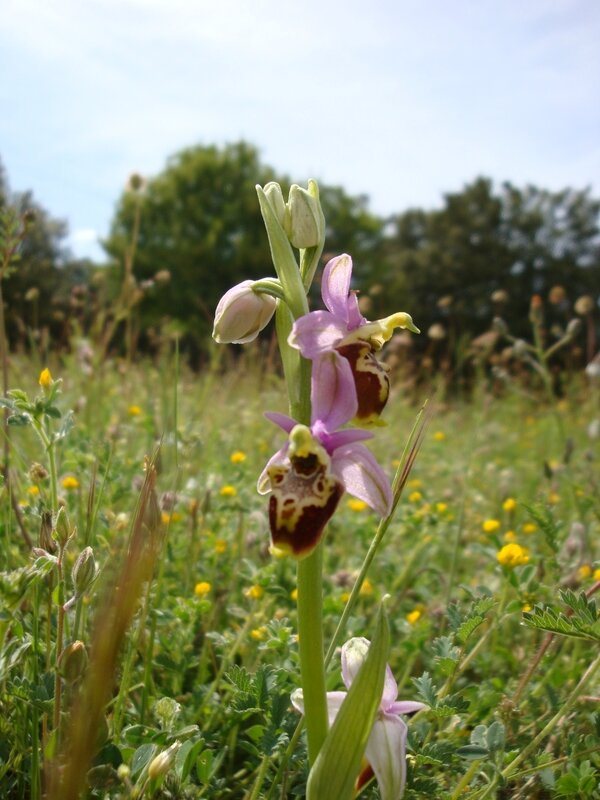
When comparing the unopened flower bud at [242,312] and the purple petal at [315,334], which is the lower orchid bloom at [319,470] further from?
the unopened flower bud at [242,312]

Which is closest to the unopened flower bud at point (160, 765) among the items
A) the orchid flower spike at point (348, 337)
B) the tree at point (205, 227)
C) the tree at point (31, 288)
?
the orchid flower spike at point (348, 337)

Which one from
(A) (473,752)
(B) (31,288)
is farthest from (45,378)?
(B) (31,288)

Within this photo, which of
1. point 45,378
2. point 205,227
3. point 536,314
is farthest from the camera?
point 205,227

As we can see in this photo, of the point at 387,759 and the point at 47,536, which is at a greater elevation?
the point at 47,536

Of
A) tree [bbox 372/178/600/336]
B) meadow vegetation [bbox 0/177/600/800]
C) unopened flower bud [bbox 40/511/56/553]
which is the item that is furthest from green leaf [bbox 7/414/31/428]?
tree [bbox 372/178/600/336]

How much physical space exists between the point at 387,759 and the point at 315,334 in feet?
1.84

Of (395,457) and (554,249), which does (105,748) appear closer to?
(395,457)

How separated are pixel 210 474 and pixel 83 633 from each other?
1.38 meters

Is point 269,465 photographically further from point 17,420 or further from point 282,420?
point 17,420

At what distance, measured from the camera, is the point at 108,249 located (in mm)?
28875

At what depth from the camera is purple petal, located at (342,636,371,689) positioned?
1.01 m

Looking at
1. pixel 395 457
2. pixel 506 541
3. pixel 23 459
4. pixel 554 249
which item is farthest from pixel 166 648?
pixel 554 249

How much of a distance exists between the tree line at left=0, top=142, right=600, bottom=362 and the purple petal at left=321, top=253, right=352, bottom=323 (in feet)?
59.8

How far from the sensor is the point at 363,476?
3.14 feet
